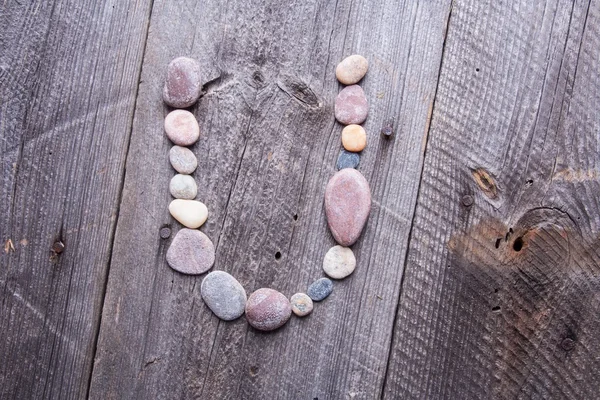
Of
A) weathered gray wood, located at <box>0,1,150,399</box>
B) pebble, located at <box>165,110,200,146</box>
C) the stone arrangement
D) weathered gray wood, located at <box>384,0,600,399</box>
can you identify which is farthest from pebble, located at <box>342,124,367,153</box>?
weathered gray wood, located at <box>0,1,150,399</box>

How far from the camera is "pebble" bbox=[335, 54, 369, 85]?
3.01 ft

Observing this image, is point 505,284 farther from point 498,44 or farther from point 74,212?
point 74,212

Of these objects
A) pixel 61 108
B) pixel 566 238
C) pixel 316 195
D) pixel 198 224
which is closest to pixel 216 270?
pixel 198 224

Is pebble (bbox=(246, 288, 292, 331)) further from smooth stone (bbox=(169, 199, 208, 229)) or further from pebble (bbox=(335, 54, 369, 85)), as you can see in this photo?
pebble (bbox=(335, 54, 369, 85))

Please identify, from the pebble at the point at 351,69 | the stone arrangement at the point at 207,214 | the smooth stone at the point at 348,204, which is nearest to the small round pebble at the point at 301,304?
the stone arrangement at the point at 207,214

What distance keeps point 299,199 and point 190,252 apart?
19 centimetres

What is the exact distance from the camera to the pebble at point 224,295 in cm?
93

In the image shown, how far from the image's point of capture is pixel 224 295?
36.5 inches

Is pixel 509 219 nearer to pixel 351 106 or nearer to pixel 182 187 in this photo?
pixel 351 106

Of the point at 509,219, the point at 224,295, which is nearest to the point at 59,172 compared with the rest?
the point at 224,295

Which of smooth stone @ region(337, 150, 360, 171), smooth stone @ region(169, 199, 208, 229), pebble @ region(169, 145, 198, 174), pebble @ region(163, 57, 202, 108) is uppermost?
pebble @ region(163, 57, 202, 108)

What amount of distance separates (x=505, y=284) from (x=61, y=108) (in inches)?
29.2

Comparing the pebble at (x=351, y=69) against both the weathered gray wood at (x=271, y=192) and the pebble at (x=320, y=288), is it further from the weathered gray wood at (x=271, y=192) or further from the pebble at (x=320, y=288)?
the pebble at (x=320, y=288)

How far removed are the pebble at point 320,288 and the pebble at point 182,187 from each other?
0.24m
